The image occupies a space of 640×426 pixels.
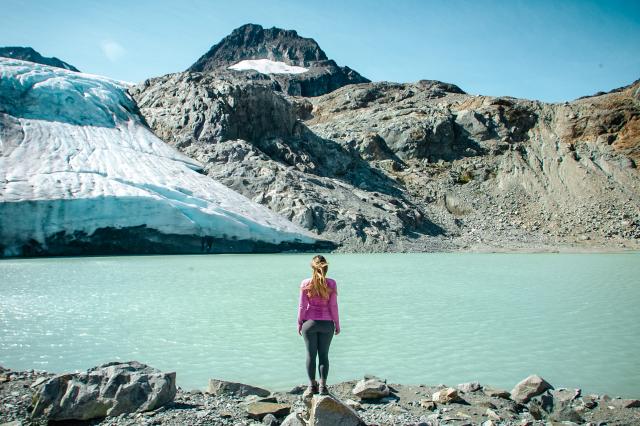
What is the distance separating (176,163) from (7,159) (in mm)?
11449

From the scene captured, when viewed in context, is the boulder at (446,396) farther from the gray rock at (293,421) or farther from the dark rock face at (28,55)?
the dark rock face at (28,55)

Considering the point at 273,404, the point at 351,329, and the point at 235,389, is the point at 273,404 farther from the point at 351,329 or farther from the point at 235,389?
the point at 351,329

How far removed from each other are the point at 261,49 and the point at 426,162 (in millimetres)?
115043

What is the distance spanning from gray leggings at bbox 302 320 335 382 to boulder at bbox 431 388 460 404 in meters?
1.34

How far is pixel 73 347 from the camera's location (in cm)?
819

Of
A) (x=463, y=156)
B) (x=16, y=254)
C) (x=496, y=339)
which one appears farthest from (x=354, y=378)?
(x=463, y=156)

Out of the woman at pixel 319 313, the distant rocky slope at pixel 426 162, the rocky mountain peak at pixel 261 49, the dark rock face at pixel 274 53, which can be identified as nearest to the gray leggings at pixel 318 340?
the woman at pixel 319 313

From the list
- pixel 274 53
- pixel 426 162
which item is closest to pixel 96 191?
pixel 426 162

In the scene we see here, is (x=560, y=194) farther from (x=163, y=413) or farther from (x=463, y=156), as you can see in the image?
(x=163, y=413)

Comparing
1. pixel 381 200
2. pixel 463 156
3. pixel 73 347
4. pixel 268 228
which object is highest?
pixel 463 156

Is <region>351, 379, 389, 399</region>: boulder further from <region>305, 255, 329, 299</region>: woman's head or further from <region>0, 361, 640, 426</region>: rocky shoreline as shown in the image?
<region>305, 255, 329, 299</region>: woman's head

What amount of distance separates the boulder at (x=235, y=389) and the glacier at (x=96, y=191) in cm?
2639

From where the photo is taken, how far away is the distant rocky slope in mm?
39844

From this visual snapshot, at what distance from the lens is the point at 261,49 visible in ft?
520
